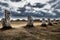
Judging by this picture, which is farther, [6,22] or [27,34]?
[6,22]

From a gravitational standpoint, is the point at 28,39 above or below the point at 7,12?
below

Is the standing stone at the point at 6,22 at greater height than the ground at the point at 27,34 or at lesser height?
greater

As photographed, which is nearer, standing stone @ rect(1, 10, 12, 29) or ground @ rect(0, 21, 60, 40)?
ground @ rect(0, 21, 60, 40)

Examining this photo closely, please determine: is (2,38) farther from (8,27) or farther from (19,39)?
(8,27)

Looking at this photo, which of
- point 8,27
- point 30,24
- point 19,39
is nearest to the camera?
point 19,39

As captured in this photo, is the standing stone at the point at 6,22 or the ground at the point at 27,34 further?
the standing stone at the point at 6,22

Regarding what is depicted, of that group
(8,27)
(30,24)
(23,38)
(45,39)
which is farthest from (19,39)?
(30,24)

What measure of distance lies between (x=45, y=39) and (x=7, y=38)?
24.8ft

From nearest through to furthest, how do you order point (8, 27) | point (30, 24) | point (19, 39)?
1. point (19, 39)
2. point (8, 27)
3. point (30, 24)

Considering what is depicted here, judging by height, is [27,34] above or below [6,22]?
below

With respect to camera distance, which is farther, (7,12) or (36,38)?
(7,12)

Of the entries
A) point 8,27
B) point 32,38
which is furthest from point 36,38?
point 8,27

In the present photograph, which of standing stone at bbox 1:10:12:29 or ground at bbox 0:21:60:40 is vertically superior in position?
standing stone at bbox 1:10:12:29

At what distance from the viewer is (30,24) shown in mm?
64688
